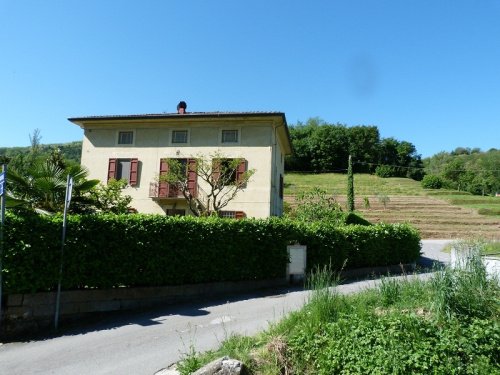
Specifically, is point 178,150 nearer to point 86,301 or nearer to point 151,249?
point 151,249

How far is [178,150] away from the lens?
22547 millimetres

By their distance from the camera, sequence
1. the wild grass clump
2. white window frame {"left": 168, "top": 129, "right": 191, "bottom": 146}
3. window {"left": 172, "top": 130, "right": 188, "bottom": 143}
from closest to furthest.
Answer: the wild grass clump
white window frame {"left": 168, "top": 129, "right": 191, "bottom": 146}
window {"left": 172, "top": 130, "right": 188, "bottom": 143}

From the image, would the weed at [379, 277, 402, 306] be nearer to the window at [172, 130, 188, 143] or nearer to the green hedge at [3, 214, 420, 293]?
the green hedge at [3, 214, 420, 293]

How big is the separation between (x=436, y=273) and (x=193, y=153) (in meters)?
17.8

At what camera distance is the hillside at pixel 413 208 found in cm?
3659

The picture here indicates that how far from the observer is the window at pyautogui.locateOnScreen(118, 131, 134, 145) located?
23216 mm

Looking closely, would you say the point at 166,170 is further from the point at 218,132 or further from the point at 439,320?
the point at 439,320

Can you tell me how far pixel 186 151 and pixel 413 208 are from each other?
104 feet

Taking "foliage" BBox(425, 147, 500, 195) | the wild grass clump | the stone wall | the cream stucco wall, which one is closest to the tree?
the cream stucco wall

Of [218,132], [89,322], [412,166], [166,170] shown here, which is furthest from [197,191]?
[412,166]

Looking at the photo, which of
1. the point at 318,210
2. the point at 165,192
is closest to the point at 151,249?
the point at 165,192

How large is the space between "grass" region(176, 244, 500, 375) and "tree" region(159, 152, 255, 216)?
13.7 m

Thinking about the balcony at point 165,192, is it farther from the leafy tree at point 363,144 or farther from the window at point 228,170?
the leafy tree at point 363,144

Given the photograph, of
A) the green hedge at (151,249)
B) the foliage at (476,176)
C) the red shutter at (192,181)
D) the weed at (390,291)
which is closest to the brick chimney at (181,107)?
the red shutter at (192,181)
